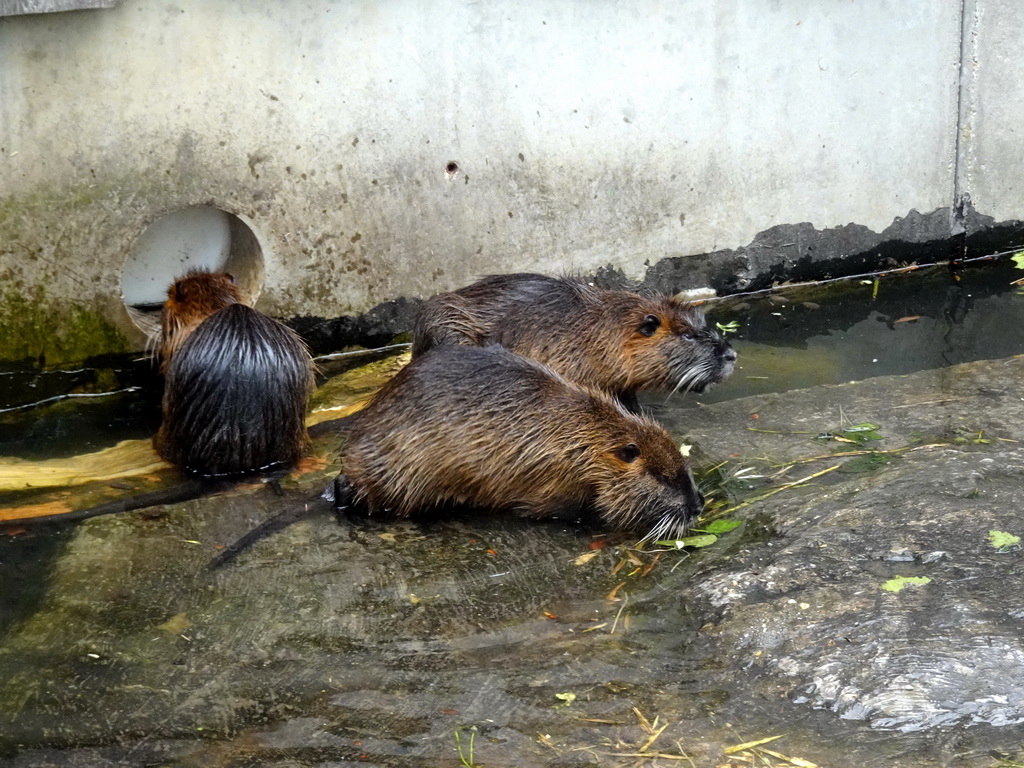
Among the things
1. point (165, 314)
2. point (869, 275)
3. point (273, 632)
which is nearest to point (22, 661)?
point (273, 632)

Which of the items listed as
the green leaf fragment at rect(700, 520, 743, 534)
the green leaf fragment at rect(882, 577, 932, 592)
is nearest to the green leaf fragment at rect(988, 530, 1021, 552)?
the green leaf fragment at rect(882, 577, 932, 592)

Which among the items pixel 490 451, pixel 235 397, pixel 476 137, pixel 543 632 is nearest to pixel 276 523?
pixel 235 397

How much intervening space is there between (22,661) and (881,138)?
4.25 meters

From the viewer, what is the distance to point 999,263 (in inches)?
223

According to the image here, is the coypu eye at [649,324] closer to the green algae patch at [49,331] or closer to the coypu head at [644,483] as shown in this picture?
the coypu head at [644,483]

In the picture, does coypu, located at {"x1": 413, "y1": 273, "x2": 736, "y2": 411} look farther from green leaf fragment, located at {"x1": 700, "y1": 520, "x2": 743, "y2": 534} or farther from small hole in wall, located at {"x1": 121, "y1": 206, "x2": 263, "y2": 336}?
small hole in wall, located at {"x1": 121, "y1": 206, "x2": 263, "y2": 336}

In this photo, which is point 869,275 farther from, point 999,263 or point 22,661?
point 22,661

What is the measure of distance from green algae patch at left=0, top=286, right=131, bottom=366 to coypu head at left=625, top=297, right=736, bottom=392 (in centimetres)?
191

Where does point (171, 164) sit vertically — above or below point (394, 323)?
above

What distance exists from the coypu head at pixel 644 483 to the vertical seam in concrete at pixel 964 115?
273 cm

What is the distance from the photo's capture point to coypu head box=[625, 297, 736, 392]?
4.21 metres

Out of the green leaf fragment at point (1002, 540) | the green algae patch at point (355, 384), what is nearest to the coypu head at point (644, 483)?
the green leaf fragment at point (1002, 540)

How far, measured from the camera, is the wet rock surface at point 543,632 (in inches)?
94.3

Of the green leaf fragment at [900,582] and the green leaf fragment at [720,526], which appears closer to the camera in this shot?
the green leaf fragment at [900,582]
